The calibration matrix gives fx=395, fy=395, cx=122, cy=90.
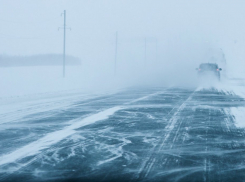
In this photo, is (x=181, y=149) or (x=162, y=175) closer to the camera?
(x=162, y=175)

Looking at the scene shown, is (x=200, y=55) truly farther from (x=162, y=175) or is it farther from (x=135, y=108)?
(x=162, y=175)

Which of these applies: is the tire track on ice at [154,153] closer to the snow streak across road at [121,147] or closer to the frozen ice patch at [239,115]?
the snow streak across road at [121,147]

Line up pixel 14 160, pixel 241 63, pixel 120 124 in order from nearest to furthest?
pixel 14 160, pixel 120 124, pixel 241 63

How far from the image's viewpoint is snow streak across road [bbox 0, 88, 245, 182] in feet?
20.3

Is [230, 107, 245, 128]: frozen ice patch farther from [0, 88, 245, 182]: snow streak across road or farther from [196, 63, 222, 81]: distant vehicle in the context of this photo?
[196, 63, 222, 81]: distant vehicle

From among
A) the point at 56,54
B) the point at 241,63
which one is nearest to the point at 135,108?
the point at 56,54

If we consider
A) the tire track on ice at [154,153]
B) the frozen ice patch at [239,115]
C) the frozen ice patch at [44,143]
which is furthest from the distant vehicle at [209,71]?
the frozen ice patch at [44,143]

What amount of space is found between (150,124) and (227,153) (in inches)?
144

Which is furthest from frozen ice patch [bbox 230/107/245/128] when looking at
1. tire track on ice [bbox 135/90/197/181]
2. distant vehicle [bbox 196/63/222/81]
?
distant vehicle [bbox 196/63/222/81]

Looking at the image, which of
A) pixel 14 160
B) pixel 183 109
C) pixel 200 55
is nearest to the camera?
pixel 14 160

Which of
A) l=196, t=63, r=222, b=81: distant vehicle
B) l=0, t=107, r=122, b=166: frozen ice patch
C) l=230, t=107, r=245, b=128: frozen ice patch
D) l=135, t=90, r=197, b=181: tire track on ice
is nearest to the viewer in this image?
l=135, t=90, r=197, b=181: tire track on ice

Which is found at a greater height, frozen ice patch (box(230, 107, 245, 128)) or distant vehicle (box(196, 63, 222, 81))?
distant vehicle (box(196, 63, 222, 81))

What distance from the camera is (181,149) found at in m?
7.84

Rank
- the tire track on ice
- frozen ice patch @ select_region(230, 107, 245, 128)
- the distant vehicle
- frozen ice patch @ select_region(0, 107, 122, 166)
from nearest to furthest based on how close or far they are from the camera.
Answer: the tire track on ice, frozen ice patch @ select_region(0, 107, 122, 166), frozen ice patch @ select_region(230, 107, 245, 128), the distant vehicle
